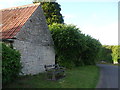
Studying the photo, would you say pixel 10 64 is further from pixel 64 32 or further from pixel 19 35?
pixel 64 32

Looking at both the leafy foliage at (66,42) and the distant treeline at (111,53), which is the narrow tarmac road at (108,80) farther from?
the distant treeline at (111,53)

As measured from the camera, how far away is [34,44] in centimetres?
1112

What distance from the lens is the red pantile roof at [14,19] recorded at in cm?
954

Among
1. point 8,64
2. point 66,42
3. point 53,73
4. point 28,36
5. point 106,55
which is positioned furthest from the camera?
point 106,55

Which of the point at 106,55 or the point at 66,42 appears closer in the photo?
the point at 66,42

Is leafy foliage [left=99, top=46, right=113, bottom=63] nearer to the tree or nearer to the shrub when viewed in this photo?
the tree

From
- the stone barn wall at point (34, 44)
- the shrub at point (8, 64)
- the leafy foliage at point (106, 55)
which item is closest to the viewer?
the shrub at point (8, 64)

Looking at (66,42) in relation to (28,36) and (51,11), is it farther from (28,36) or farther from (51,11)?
(51,11)

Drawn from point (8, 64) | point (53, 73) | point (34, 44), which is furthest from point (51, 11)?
point (8, 64)

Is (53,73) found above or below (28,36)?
below

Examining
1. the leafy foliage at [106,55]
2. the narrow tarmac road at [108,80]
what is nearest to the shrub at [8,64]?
the narrow tarmac road at [108,80]

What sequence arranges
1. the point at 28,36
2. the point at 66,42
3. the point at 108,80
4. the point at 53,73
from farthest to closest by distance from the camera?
1. the point at 66,42
2. the point at 28,36
3. the point at 108,80
4. the point at 53,73

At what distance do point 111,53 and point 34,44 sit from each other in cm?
2902

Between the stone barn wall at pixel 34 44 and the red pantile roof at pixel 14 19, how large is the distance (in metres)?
0.38
